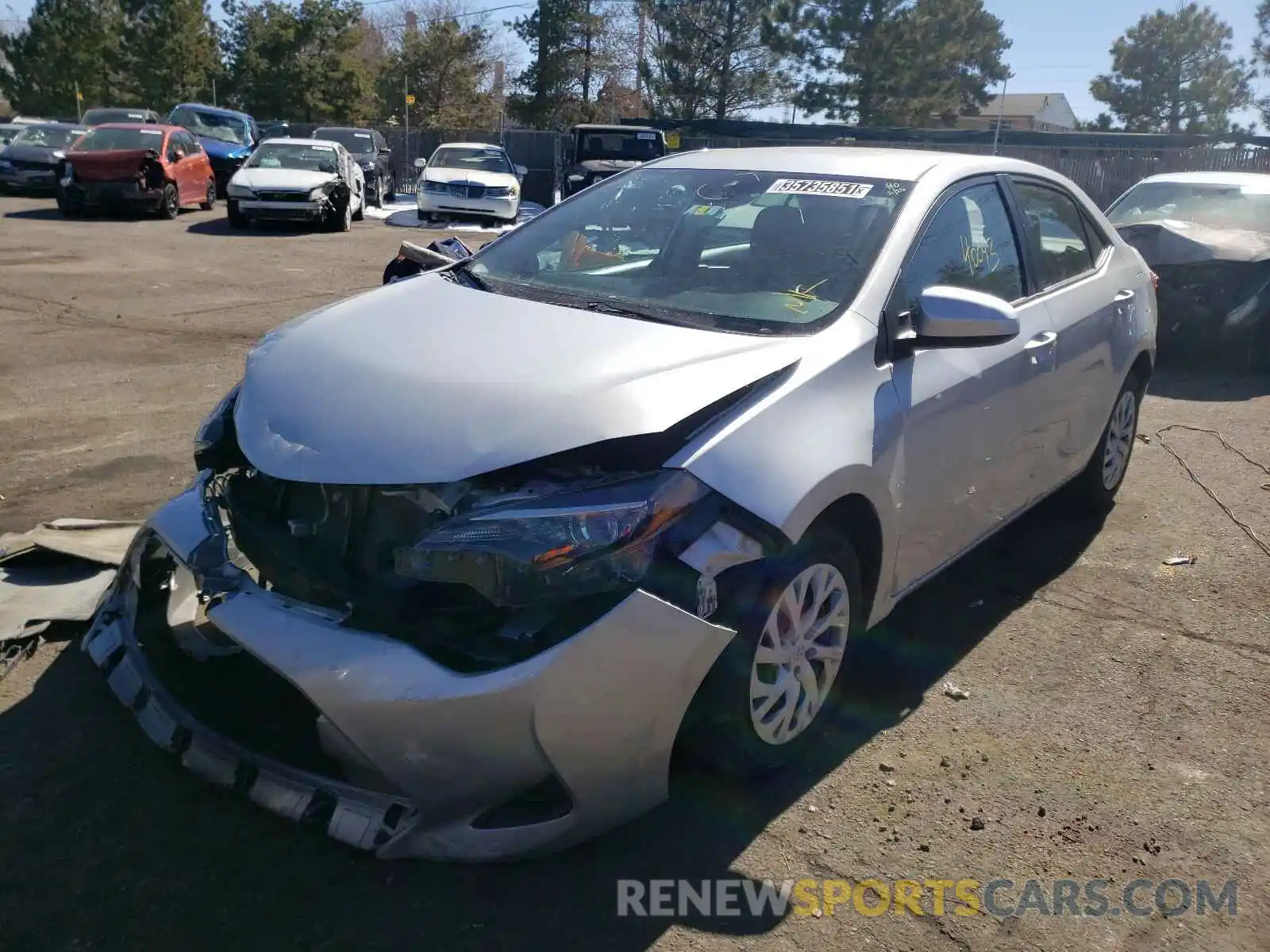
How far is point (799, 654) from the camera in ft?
10.4

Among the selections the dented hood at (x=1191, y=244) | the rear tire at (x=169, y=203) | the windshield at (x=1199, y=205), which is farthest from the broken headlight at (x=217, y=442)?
the rear tire at (x=169, y=203)

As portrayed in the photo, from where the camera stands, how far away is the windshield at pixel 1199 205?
32.1 feet

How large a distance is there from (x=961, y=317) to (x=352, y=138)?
77.0 feet

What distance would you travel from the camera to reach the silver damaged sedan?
2570mm

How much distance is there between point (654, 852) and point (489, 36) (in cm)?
4805

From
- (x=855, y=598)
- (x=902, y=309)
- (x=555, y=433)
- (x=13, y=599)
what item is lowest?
(x=13, y=599)

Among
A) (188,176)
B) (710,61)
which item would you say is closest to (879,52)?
(710,61)

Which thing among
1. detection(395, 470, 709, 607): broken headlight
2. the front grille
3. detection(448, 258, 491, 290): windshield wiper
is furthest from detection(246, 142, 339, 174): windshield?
detection(395, 470, 709, 607): broken headlight

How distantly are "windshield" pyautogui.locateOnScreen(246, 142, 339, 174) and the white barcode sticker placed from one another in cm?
1645

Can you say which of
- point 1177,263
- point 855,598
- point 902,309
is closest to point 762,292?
point 902,309

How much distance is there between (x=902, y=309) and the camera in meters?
3.58

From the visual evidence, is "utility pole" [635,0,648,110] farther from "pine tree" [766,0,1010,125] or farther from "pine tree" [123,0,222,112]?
"pine tree" [123,0,222,112]

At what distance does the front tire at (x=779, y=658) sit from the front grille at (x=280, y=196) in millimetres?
16544

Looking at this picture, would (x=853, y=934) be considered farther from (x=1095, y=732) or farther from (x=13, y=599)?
(x=13, y=599)
